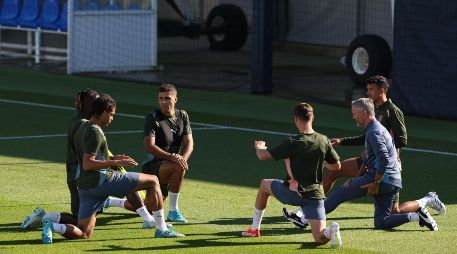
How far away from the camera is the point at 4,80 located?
2719cm

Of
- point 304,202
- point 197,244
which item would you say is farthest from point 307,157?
point 197,244

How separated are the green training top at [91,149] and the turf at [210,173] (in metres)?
0.60

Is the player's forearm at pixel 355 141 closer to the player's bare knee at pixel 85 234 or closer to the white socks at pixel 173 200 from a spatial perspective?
the white socks at pixel 173 200

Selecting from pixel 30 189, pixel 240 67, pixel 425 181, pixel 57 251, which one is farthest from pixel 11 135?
pixel 240 67

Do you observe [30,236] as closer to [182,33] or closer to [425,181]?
[425,181]

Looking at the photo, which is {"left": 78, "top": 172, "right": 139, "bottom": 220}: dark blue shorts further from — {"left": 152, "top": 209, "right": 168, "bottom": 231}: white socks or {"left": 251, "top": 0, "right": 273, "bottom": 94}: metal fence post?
{"left": 251, "top": 0, "right": 273, "bottom": 94}: metal fence post

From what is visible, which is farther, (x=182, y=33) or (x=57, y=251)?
(x=182, y=33)

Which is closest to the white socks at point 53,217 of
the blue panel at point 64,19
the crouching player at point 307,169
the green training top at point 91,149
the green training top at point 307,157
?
the green training top at point 91,149

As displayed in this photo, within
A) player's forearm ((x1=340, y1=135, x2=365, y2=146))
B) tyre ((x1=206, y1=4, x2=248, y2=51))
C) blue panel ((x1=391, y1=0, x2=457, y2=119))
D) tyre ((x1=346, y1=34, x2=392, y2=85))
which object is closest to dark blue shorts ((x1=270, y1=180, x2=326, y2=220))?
player's forearm ((x1=340, y1=135, x2=365, y2=146))

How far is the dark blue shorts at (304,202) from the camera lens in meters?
12.0

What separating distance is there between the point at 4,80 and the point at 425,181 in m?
13.5

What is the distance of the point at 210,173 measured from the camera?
16484 mm

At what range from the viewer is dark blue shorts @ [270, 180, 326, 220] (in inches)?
473

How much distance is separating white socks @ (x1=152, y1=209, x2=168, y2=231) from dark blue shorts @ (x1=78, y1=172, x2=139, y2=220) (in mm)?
352
